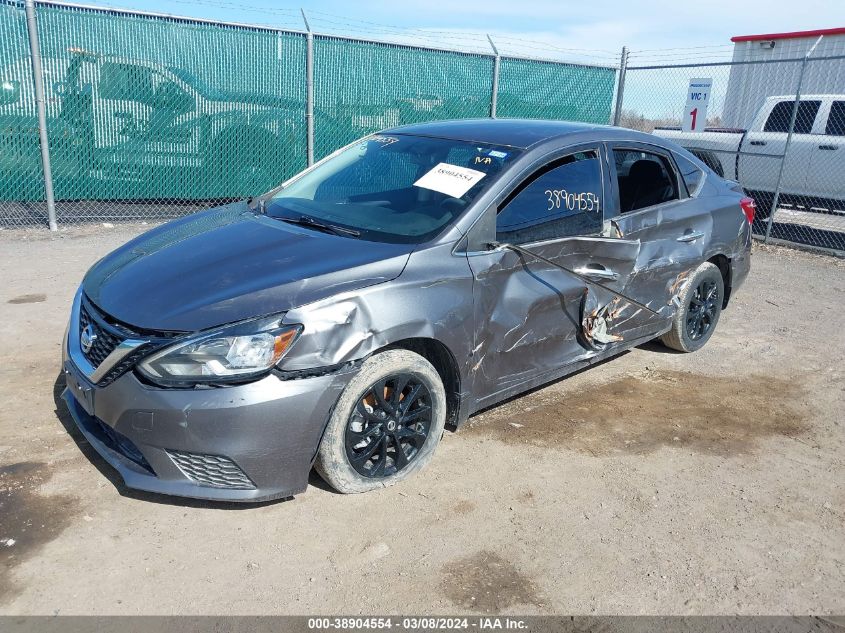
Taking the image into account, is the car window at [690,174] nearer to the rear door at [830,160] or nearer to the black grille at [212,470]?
the black grille at [212,470]

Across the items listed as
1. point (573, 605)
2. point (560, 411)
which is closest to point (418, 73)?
point (560, 411)

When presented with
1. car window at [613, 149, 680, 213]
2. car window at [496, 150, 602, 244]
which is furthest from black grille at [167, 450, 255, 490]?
car window at [613, 149, 680, 213]

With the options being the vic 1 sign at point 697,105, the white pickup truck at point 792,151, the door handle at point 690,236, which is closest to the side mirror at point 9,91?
the door handle at point 690,236

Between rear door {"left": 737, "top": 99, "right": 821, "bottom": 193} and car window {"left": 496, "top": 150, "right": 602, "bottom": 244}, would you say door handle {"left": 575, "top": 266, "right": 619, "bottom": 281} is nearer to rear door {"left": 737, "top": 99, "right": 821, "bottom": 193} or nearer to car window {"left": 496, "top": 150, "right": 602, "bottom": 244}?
car window {"left": 496, "top": 150, "right": 602, "bottom": 244}

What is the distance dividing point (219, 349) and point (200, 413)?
0.27 m

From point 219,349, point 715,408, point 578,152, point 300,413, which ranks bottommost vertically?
point 715,408

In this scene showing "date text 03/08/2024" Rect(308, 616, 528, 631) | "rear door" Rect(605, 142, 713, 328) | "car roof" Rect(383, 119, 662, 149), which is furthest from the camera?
"rear door" Rect(605, 142, 713, 328)

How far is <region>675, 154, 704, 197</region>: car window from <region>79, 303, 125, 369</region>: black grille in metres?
3.93

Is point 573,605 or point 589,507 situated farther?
point 589,507

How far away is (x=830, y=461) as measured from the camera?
13.3ft

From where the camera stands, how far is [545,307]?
397 centimetres

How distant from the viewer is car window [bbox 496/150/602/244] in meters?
3.82

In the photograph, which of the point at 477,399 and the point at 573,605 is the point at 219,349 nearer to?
the point at 477,399

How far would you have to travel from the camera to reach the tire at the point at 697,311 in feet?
17.3
